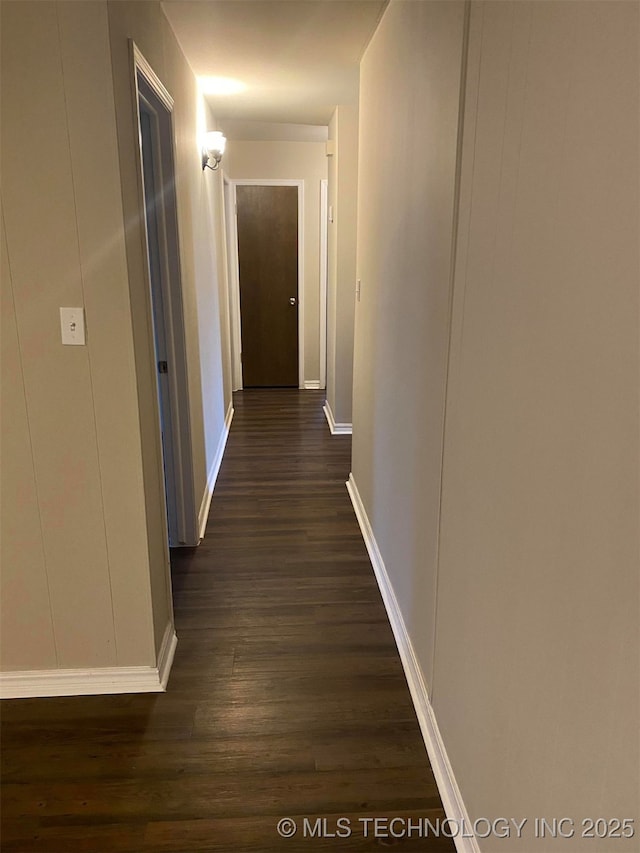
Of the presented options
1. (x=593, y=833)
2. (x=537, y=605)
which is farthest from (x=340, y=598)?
(x=593, y=833)

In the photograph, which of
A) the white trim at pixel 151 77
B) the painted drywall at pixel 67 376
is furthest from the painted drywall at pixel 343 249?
the painted drywall at pixel 67 376

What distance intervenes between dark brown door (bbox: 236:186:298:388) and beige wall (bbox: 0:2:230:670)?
13.4 ft

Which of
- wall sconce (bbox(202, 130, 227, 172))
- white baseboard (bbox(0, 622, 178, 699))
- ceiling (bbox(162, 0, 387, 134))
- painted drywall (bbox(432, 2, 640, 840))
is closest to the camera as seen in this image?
painted drywall (bbox(432, 2, 640, 840))

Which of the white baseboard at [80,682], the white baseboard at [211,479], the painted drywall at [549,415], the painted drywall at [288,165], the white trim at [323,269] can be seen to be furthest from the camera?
the white trim at [323,269]

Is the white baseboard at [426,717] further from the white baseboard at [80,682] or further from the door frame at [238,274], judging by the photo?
the door frame at [238,274]

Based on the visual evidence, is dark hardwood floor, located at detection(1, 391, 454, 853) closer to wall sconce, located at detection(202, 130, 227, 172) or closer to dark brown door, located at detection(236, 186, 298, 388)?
wall sconce, located at detection(202, 130, 227, 172)

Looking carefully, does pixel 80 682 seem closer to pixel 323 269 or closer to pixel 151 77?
pixel 151 77

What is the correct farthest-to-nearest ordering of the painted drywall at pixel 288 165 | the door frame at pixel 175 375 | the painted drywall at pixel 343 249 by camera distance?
1. the painted drywall at pixel 288 165
2. the painted drywall at pixel 343 249
3. the door frame at pixel 175 375

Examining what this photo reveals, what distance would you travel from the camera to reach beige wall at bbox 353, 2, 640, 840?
0.82 meters

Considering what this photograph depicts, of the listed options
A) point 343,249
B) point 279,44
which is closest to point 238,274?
point 343,249

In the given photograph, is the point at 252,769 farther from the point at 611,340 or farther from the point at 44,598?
the point at 611,340

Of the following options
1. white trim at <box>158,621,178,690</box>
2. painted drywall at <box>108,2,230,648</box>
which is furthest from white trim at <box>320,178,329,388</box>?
white trim at <box>158,621,178,690</box>

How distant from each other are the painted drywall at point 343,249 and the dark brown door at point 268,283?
4.37ft

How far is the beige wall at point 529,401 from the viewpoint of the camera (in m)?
0.82
